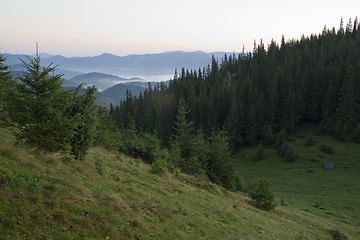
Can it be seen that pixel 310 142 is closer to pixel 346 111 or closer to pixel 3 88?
pixel 346 111

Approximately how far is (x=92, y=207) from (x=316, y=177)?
2770 inches

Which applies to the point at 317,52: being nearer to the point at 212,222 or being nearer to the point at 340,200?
the point at 340,200

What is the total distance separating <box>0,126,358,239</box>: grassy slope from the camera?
729 centimetres

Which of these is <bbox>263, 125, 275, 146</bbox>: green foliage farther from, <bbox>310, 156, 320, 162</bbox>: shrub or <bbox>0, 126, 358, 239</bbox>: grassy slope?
<bbox>0, 126, 358, 239</bbox>: grassy slope

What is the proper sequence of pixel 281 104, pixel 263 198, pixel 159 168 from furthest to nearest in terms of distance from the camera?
pixel 281 104
pixel 263 198
pixel 159 168

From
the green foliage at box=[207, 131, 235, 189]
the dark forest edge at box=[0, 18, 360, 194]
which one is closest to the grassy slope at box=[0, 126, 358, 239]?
the dark forest edge at box=[0, 18, 360, 194]

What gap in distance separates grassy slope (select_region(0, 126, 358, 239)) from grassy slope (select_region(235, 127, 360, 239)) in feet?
83.7

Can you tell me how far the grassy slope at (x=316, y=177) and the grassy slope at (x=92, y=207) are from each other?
2552 centimetres

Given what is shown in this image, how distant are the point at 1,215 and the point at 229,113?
104454mm

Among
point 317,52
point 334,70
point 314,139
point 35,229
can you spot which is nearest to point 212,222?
point 35,229

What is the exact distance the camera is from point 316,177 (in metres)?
64.5

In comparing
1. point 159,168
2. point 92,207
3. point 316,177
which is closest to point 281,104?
point 316,177

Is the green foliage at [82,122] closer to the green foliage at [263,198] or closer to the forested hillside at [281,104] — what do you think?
the green foliage at [263,198]

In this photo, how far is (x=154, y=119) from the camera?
122m
